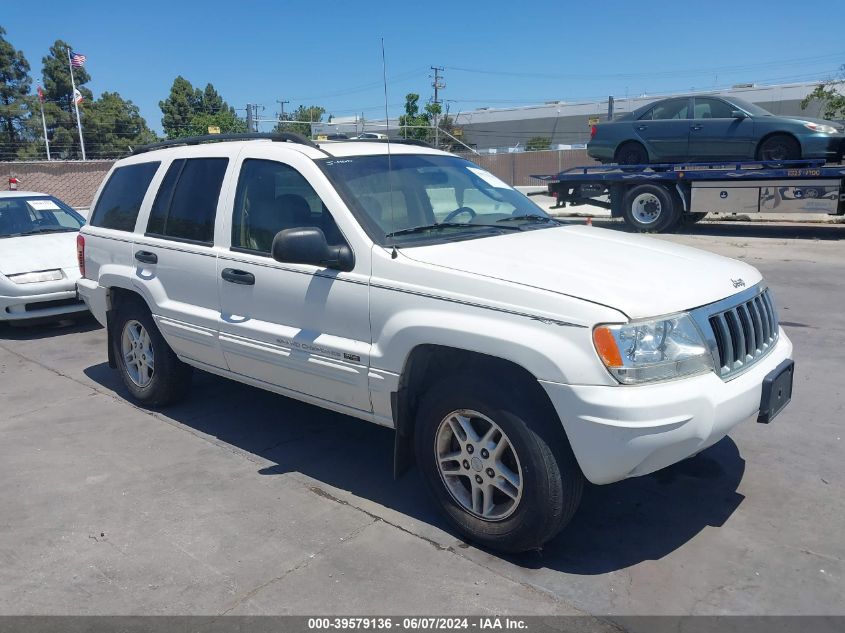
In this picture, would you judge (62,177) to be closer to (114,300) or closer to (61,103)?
(114,300)

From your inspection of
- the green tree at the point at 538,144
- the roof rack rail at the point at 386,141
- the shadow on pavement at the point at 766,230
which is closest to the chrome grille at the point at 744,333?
the roof rack rail at the point at 386,141

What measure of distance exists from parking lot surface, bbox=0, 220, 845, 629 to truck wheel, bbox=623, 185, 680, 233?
33.4 ft

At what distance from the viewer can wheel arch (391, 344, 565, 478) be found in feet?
11.1

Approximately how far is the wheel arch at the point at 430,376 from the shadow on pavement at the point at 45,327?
6.23 metres

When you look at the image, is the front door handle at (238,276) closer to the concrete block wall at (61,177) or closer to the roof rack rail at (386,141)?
the roof rack rail at (386,141)

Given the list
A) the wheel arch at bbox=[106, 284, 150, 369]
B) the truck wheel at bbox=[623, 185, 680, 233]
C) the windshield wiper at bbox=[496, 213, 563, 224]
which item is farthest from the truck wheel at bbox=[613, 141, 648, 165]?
the wheel arch at bbox=[106, 284, 150, 369]

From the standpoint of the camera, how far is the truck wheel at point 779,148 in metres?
14.1

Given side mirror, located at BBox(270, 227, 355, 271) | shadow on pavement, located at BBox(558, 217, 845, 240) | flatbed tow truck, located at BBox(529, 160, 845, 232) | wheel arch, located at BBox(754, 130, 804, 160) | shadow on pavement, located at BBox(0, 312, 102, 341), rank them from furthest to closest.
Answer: shadow on pavement, located at BBox(558, 217, 845, 240) < wheel arch, located at BBox(754, 130, 804, 160) < flatbed tow truck, located at BBox(529, 160, 845, 232) < shadow on pavement, located at BBox(0, 312, 102, 341) < side mirror, located at BBox(270, 227, 355, 271)

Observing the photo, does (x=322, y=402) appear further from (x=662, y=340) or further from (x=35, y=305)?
(x=35, y=305)

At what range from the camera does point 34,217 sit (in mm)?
9438

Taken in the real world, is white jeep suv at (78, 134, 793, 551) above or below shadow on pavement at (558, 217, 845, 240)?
above

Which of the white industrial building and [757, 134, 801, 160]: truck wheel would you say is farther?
the white industrial building

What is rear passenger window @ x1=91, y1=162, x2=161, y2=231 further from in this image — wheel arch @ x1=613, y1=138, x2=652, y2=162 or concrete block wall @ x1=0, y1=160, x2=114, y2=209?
concrete block wall @ x1=0, y1=160, x2=114, y2=209

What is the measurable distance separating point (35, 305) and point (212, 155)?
14.8ft
